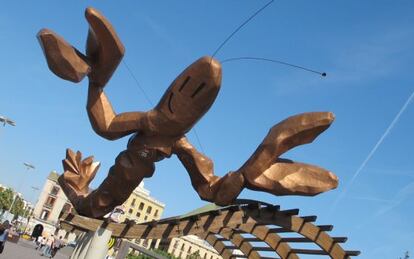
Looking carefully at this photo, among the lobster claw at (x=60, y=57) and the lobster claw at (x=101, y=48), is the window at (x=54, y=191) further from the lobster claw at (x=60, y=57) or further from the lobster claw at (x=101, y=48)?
the lobster claw at (x=60, y=57)

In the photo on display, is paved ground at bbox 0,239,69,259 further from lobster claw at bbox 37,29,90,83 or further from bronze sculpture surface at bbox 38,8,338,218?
lobster claw at bbox 37,29,90,83

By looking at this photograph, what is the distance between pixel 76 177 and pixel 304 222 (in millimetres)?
4339

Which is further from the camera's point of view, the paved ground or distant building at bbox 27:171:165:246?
distant building at bbox 27:171:165:246

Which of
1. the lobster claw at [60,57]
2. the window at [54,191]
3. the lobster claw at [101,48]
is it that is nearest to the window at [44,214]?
the window at [54,191]

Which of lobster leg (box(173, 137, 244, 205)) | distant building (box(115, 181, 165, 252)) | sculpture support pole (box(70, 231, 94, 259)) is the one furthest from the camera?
distant building (box(115, 181, 165, 252))

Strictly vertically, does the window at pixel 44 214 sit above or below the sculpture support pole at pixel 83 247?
above

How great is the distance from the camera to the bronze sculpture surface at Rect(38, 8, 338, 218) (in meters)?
7.04

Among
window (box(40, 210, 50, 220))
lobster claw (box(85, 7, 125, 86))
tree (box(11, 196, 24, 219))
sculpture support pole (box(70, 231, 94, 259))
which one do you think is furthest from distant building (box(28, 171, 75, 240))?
lobster claw (box(85, 7, 125, 86))

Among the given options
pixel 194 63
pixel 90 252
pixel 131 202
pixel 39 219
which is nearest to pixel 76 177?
pixel 90 252

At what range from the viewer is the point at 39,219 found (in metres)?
82.1

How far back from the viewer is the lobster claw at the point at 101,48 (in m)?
7.40

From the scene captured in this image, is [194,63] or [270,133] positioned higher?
[194,63]

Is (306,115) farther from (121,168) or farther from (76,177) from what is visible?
(76,177)

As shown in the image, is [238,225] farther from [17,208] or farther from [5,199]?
[17,208]
